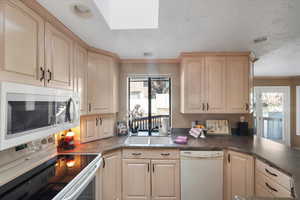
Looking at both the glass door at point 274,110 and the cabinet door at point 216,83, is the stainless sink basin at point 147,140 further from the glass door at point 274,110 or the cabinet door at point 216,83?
the glass door at point 274,110

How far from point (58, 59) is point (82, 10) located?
545 mm

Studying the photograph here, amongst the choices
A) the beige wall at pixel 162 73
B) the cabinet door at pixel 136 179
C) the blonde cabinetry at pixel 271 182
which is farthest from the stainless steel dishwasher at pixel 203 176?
the beige wall at pixel 162 73

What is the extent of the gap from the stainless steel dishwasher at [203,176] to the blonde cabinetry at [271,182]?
0.40 metres

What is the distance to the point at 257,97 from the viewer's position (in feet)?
14.9

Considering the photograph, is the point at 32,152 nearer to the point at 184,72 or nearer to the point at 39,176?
the point at 39,176

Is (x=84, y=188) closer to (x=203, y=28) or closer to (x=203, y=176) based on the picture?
(x=203, y=176)

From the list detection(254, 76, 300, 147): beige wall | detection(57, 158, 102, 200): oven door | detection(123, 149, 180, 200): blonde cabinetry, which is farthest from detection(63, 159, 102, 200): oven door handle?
detection(254, 76, 300, 147): beige wall

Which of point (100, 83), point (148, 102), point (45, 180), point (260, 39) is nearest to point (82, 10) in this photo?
point (100, 83)

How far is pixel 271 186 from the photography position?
1.42 metres

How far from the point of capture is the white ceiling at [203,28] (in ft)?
3.81

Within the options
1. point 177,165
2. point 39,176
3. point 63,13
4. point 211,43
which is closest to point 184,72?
point 211,43

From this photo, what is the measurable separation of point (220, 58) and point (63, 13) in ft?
7.22

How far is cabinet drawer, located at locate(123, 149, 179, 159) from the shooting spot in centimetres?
196

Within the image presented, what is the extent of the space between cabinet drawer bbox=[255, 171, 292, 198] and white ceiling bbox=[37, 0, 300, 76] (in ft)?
5.19
